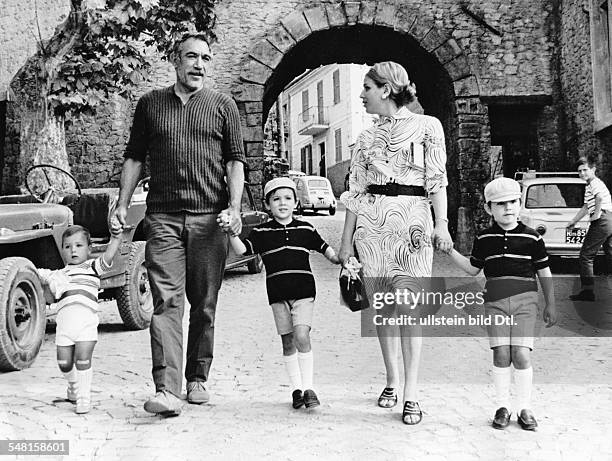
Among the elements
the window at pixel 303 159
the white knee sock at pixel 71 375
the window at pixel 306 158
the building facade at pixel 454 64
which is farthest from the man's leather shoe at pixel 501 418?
the window at pixel 303 159

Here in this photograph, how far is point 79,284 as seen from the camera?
4043 mm

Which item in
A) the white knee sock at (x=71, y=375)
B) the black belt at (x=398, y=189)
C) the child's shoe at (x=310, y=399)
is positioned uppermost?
the black belt at (x=398, y=189)

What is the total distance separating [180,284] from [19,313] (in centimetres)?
166

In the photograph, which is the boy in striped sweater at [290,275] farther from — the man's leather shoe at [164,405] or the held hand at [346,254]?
the man's leather shoe at [164,405]

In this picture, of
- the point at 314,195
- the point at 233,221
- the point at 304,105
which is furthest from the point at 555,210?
the point at 304,105

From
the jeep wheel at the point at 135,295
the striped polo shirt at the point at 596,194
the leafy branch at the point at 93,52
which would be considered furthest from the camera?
the leafy branch at the point at 93,52

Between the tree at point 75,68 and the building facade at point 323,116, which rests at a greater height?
the building facade at point 323,116

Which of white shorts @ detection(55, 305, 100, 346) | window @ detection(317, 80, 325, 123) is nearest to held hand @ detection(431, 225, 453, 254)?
white shorts @ detection(55, 305, 100, 346)

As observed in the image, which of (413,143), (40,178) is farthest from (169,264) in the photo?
(40,178)

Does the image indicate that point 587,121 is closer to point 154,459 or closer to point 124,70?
point 124,70

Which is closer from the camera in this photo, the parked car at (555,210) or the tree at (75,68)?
the tree at (75,68)

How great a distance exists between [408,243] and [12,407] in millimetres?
2305

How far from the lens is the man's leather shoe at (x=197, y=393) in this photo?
13.2ft

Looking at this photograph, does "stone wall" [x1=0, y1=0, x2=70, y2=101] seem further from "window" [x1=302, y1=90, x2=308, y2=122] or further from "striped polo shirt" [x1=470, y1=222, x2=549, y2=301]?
"window" [x1=302, y1=90, x2=308, y2=122]
